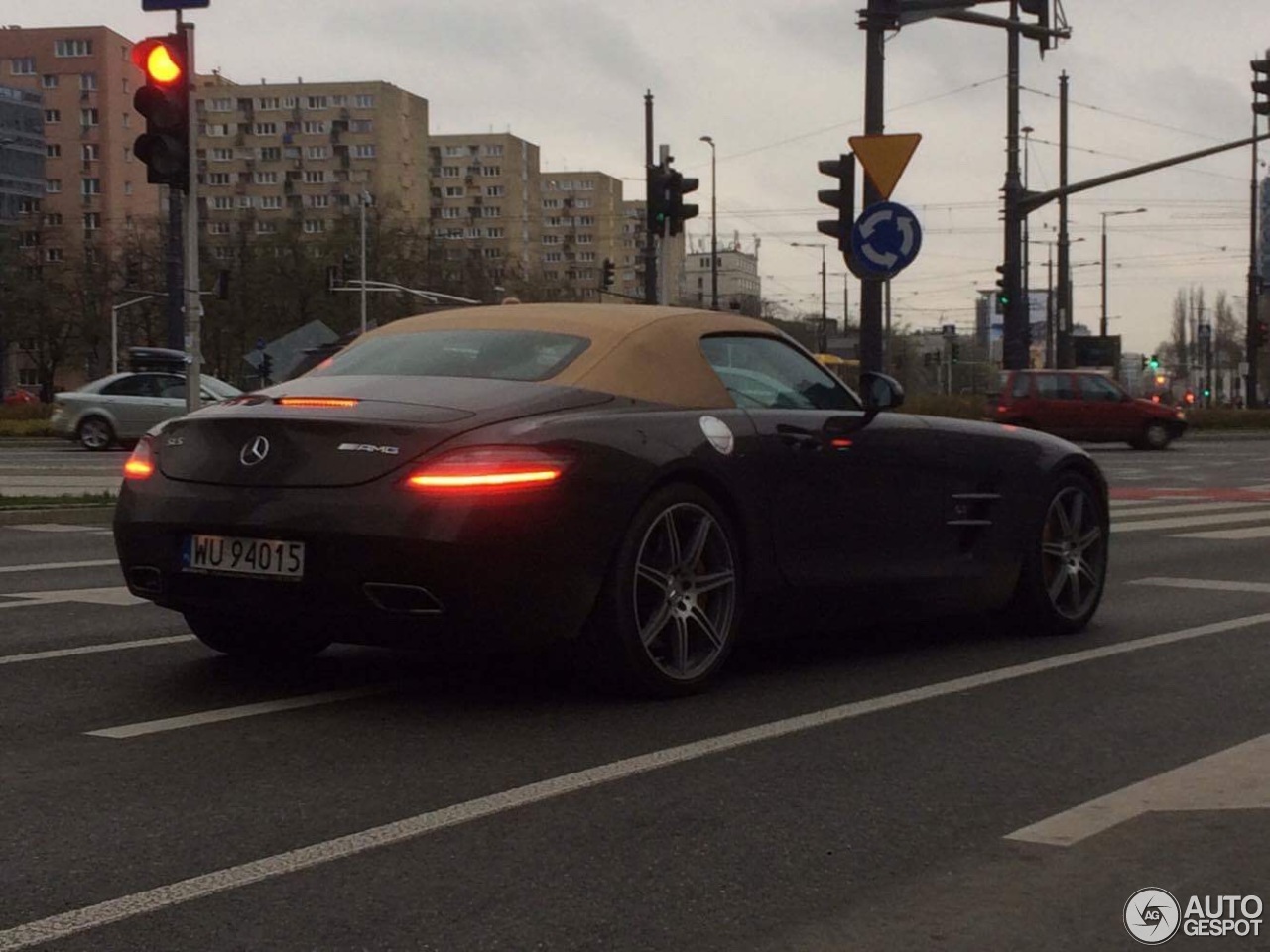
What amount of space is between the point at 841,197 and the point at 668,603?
12921 mm

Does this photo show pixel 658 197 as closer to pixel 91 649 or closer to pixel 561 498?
pixel 91 649

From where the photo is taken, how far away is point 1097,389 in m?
38.0

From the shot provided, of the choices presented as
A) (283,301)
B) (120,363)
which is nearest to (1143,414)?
(283,301)

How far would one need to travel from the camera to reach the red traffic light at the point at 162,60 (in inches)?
545

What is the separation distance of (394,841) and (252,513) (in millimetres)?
1787

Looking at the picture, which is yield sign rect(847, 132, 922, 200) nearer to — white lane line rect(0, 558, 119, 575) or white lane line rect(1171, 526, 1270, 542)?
white lane line rect(1171, 526, 1270, 542)

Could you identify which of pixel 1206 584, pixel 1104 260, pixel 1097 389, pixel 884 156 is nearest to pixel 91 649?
pixel 1206 584

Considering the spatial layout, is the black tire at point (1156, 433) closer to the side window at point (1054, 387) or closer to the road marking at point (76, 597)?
the side window at point (1054, 387)

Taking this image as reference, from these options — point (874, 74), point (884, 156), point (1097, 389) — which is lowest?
point (1097, 389)

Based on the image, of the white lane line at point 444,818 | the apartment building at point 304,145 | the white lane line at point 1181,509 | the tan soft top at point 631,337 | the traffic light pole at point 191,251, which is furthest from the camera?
the apartment building at point 304,145

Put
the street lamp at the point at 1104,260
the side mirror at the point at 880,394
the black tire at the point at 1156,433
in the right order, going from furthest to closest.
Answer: the street lamp at the point at 1104,260, the black tire at the point at 1156,433, the side mirror at the point at 880,394

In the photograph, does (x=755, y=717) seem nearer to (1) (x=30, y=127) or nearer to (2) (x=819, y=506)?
(2) (x=819, y=506)

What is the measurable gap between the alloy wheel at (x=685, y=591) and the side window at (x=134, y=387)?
2826 centimetres

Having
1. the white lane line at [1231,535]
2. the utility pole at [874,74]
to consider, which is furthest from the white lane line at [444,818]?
the utility pole at [874,74]
